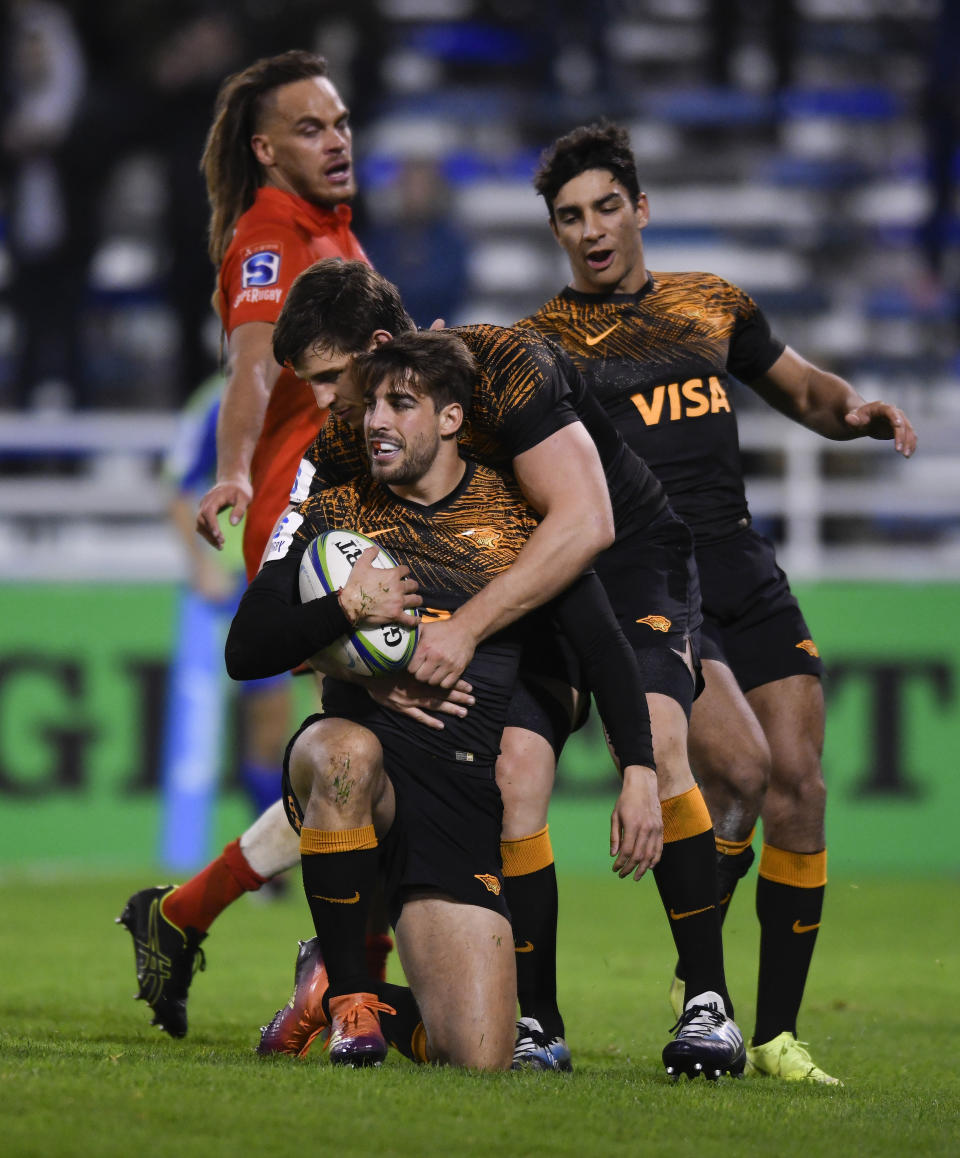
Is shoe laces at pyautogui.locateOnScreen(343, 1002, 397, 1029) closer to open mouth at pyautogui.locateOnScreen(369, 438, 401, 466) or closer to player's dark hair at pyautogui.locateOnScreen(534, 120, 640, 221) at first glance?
open mouth at pyautogui.locateOnScreen(369, 438, 401, 466)

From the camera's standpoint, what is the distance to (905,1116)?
326cm

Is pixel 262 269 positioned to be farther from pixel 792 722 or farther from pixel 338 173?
pixel 792 722

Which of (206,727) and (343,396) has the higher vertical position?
(343,396)

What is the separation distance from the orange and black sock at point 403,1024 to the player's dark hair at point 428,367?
1.31m

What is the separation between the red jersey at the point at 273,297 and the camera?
468 centimetres

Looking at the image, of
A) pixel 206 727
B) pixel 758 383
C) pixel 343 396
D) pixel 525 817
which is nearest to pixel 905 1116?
pixel 525 817

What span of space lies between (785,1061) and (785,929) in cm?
43

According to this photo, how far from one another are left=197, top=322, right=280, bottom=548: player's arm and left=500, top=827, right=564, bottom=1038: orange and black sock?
117 cm

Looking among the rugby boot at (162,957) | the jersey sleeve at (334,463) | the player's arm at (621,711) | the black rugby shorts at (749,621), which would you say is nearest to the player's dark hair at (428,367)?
the jersey sleeve at (334,463)

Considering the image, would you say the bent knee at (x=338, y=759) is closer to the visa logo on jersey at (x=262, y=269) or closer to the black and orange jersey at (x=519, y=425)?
the black and orange jersey at (x=519, y=425)

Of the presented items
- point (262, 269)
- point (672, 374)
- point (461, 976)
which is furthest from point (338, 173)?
point (461, 976)

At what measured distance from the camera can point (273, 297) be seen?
4.64m

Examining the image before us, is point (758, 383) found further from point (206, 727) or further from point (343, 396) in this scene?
point (206, 727)

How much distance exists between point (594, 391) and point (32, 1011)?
224cm
